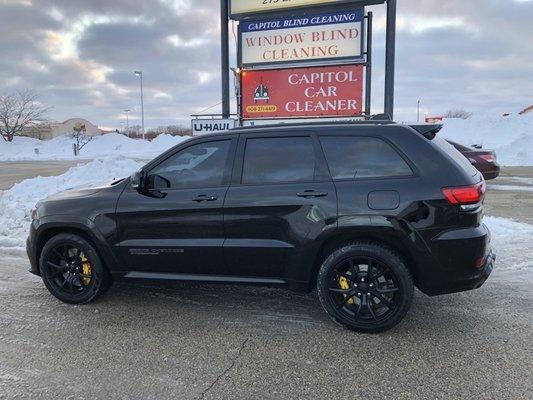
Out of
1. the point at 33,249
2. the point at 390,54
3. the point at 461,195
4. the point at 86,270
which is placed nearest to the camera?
the point at 461,195

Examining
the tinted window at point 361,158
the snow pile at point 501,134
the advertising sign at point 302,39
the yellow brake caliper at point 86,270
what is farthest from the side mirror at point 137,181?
the snow pile at point 501,134

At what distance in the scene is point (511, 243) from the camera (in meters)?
6.78

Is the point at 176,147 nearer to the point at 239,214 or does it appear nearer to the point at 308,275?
the point at 239,214

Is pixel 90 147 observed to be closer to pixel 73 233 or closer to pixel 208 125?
pixel 208 125

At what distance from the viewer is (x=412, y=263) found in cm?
397

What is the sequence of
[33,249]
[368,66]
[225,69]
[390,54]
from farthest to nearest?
[225,69] < [368,66] < [390,54] < [33,249]

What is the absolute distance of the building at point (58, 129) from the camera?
60.3 metres

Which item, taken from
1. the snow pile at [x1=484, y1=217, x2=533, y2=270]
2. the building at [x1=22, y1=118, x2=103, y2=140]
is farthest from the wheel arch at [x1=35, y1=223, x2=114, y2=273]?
the building at [x1=22, y1=118, x2=103, y2=140]

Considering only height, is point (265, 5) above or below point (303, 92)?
above

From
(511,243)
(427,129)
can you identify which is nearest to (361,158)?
(427,129)

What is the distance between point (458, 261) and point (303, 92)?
7.79 m

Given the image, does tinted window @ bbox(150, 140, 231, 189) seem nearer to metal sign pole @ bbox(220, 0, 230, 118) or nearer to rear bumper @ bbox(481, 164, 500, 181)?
metal sign pole @ bbox(220, 0, 230, 118)

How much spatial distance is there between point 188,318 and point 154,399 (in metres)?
1.31

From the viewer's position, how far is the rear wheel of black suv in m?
3.87
